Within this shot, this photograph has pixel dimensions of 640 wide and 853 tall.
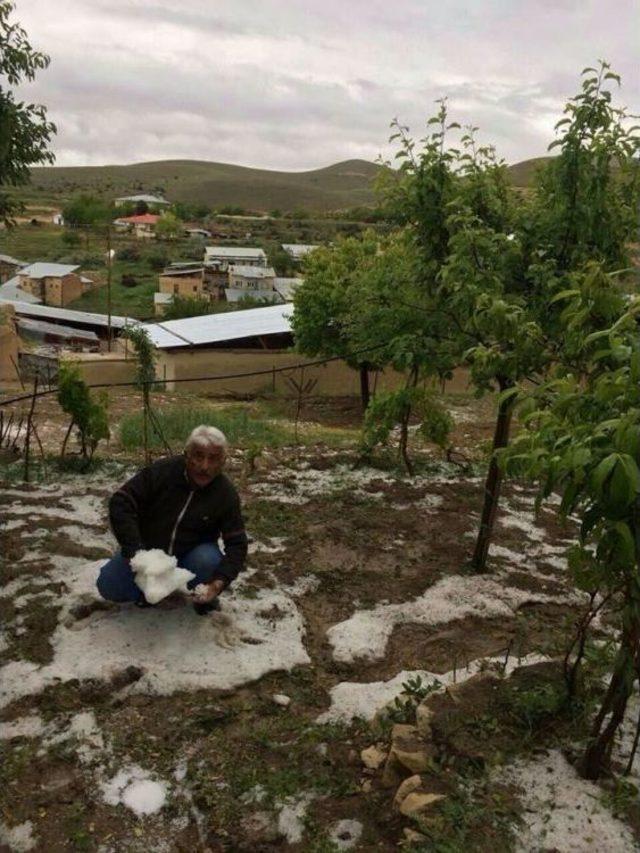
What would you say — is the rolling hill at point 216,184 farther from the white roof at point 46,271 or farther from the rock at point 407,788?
the rock at point 407,788

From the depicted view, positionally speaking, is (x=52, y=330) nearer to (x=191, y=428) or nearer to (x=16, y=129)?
(x=191, y=428)

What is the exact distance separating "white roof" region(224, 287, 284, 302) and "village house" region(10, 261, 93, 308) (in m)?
11.7

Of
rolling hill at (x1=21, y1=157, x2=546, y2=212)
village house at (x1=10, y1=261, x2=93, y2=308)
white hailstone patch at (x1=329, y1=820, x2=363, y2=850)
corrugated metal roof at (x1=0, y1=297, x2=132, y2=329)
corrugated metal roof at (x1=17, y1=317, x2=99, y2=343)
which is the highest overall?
rolling hill at (x1=21, y1=157, x2=546, y2=212)

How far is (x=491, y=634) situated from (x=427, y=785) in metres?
1.85

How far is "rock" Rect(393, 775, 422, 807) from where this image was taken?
8.97ft

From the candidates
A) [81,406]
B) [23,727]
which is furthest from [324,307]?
[23,727]

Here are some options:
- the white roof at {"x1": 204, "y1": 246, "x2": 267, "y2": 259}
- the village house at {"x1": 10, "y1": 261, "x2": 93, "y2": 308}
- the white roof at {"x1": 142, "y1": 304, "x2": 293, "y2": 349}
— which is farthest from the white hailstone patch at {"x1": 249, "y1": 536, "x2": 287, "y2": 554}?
the white roof at {"x1": 204, "y1": 246, "x2": 267, "y2": 259}

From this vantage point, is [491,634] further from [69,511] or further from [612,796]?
[69,511]

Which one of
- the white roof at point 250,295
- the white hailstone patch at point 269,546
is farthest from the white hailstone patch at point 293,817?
the white roof at point 250,295

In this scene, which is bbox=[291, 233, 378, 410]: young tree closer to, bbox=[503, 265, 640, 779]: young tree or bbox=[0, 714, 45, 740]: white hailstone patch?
bbox=[0, 714, 45, 740]: white hailstone patch

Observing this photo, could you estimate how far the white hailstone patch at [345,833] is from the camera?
8.77ft

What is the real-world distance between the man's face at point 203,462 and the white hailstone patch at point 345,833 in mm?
1856

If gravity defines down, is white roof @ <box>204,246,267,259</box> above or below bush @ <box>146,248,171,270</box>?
above

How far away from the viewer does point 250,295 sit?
163ft
